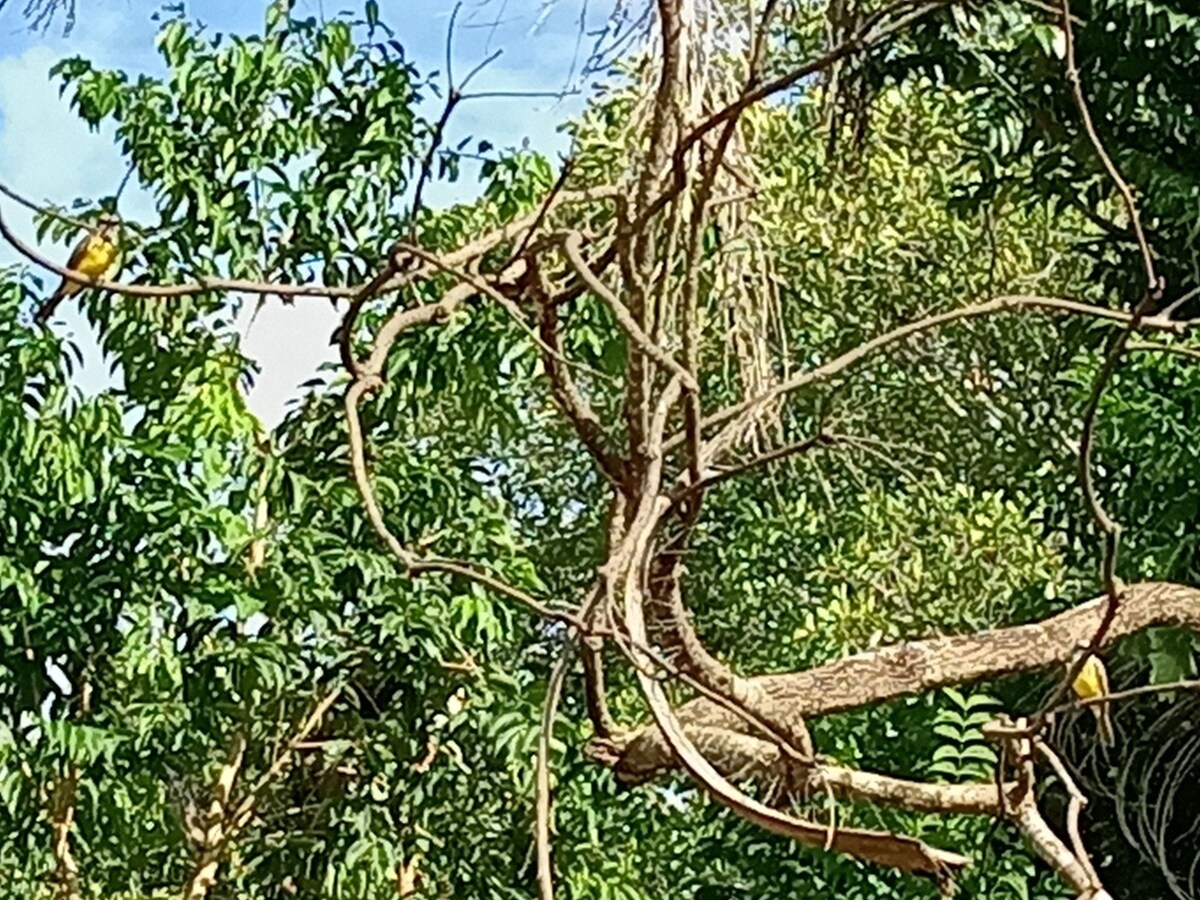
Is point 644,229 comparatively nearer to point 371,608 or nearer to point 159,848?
point 371,608

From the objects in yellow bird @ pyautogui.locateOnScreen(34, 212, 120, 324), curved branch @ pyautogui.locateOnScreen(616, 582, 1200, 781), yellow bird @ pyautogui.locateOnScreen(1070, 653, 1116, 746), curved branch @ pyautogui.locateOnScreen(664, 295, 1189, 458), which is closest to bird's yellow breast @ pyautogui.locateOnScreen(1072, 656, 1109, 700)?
yellow bird @ pyautogui.locateOnScreen(1070, 653, 1116, 746)

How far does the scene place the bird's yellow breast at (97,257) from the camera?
256 centimetres

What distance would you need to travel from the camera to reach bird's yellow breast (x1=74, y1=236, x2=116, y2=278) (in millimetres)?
2559

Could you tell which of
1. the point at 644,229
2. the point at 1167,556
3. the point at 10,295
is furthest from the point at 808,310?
the point at 644,229

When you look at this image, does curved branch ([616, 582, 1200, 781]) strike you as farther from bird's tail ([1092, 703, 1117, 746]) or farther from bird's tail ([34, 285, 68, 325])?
bird's tail ([34, 285, 68, 325])

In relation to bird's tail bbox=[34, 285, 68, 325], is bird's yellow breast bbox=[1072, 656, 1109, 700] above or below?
below

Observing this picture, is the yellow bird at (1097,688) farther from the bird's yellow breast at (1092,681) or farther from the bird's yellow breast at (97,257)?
the bird's yellow breast at (97,257)

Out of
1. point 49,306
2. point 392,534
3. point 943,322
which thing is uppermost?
point 49,306

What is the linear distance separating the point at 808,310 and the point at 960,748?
261 cm

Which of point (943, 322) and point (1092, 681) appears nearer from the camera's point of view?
point (943, 322)

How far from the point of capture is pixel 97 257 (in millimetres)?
2604

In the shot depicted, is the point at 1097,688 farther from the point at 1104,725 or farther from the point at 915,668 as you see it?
the point at 915,668

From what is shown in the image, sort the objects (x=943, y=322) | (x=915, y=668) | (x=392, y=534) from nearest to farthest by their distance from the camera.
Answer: (x=943, y=322) → (x=915, y=668) → (x=392, y=534)

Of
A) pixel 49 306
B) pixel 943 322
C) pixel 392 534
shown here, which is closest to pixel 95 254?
pixel 49 306
